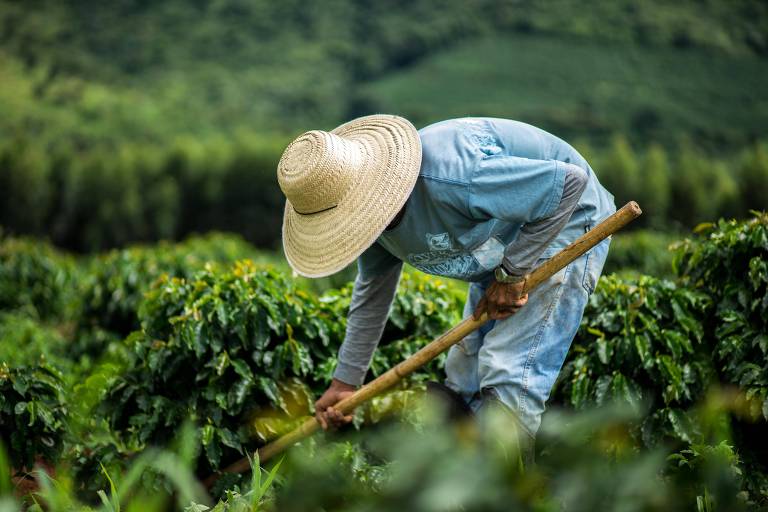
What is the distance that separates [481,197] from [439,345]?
2.27 feet

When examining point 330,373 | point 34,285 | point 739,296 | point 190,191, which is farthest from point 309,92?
point 739,296

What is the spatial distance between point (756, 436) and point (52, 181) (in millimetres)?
21148

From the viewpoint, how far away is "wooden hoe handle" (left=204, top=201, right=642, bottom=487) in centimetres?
269

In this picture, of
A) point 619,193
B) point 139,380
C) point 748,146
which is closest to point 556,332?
point 139,380

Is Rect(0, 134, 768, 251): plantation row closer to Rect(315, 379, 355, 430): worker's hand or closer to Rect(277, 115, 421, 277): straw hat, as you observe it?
Rect(315, 379, 355, 430): worker's hand

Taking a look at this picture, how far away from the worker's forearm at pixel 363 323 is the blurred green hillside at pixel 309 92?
51.8 ft

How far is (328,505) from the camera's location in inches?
80.8

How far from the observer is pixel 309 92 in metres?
39.4

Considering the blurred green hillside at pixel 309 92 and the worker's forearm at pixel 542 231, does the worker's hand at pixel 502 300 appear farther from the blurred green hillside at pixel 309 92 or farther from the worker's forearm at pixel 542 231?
the blurred green hillside at pixel 309 92

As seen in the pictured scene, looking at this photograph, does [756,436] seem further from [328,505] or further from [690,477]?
[328,505]

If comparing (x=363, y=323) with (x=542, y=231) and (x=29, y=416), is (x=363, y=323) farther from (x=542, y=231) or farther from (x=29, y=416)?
(x=29, y=416)

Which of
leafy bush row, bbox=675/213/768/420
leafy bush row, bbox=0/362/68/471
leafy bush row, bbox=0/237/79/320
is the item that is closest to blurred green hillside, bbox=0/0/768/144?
leafy bush row, bbox=0/237/79/320

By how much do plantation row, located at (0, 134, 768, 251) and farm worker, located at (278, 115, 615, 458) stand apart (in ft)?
49.5

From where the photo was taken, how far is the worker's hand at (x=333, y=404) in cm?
326
